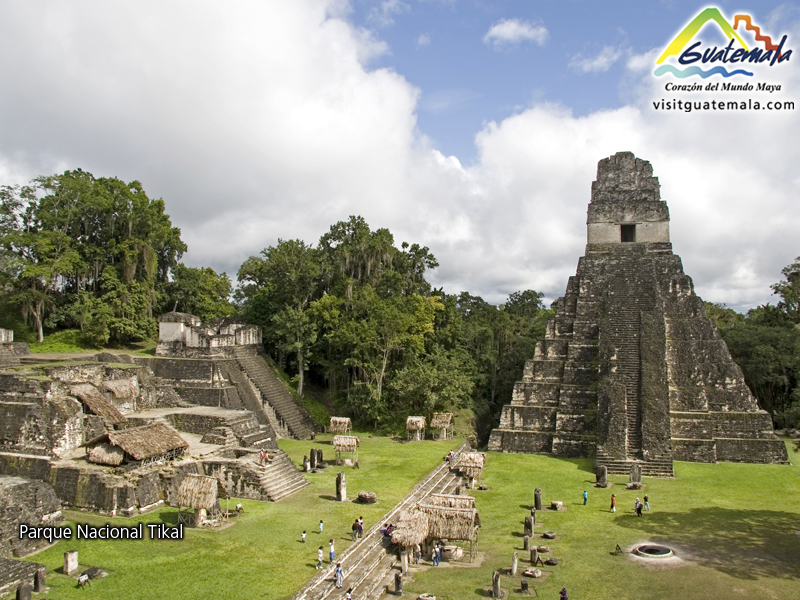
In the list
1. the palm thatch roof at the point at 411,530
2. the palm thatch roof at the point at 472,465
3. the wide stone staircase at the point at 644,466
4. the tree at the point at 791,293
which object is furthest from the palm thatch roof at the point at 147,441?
the tree at the point at 791,293

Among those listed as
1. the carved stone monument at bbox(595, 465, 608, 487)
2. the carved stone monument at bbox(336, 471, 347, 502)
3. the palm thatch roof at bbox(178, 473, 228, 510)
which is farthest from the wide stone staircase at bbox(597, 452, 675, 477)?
the palm thatch roof at bbox(178, 473, 228, 510)

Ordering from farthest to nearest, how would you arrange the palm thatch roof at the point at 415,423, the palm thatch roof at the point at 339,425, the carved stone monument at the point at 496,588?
the palm thatch roof at the point at 415,423 → the palm thatch roof at the point at 339,425 → the carved stone monument at the point at 496,588

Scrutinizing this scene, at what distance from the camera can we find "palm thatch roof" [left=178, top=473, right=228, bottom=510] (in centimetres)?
1542

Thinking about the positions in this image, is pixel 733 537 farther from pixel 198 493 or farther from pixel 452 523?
→ pixel 198 493

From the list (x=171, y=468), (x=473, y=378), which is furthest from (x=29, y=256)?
Result: (x=473, y=378)

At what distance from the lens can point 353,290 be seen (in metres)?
34.4

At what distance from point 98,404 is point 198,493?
6.63 metres

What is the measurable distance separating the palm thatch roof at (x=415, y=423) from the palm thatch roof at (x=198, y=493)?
12.6 metres

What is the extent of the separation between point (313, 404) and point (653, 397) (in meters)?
17.4

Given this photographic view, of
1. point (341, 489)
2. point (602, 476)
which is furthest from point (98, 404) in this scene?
point (602, 476)

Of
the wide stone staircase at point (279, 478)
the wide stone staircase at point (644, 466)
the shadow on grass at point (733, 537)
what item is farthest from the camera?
the wide stone staircase at point (644, 466)

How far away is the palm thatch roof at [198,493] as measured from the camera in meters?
15.4

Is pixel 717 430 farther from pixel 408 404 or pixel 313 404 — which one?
pixel 313 404

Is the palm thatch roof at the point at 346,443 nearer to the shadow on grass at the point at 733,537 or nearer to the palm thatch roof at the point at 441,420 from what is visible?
the palm thatch roof at the point at 441,420
